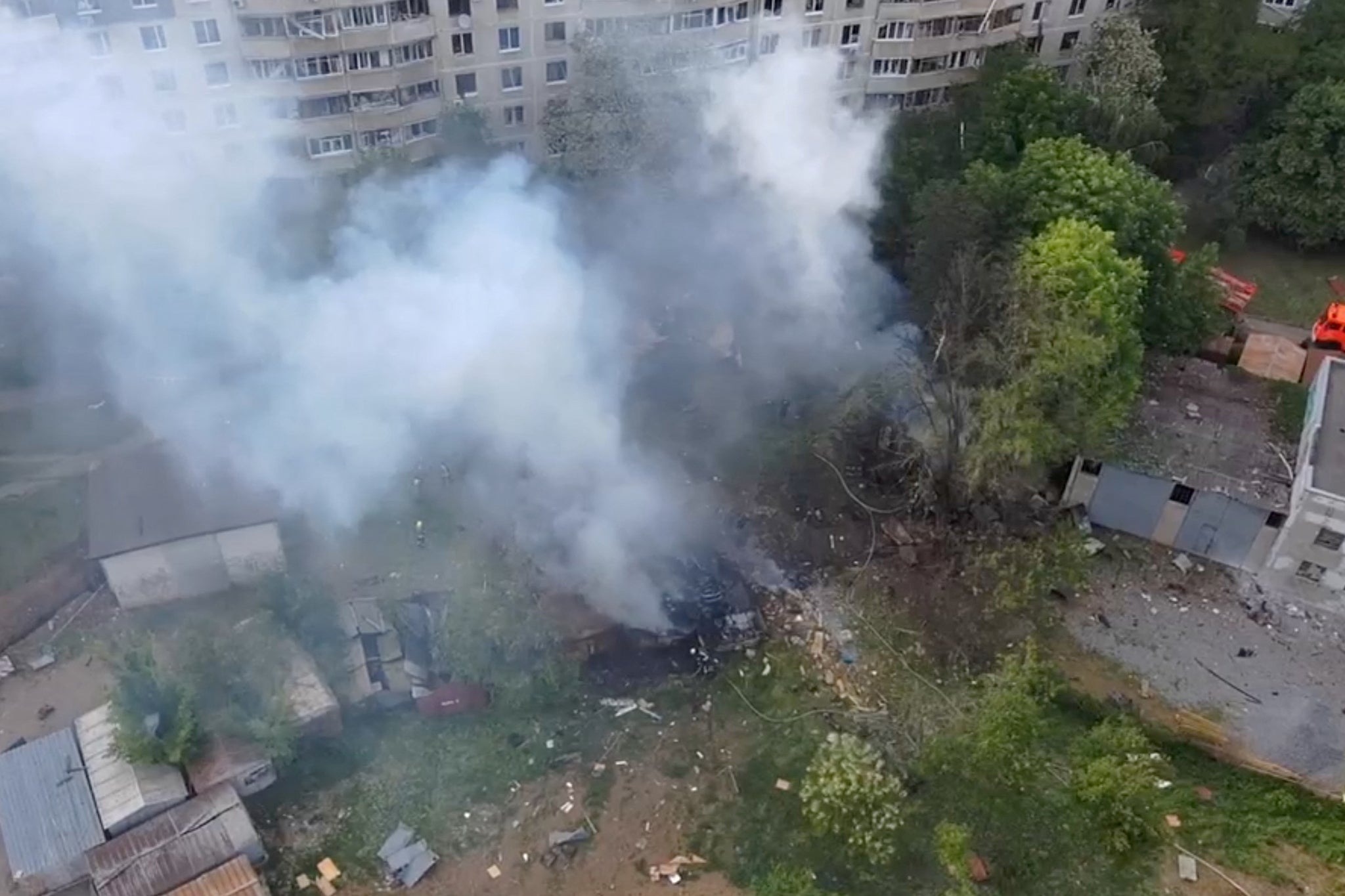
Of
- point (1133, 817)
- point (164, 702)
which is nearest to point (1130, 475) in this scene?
point (1133, 817)

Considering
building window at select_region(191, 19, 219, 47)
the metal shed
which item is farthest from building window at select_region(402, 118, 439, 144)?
the metal shed

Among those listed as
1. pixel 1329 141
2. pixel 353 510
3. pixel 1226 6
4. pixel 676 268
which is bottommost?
pixel 353 510

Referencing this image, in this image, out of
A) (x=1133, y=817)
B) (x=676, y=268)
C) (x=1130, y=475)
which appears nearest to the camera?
(x=1133, y=817)

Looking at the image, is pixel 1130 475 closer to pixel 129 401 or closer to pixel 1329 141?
pixel 1329 141

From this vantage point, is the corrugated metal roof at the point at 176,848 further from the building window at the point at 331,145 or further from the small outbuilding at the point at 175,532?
the building window at the point at 331,145

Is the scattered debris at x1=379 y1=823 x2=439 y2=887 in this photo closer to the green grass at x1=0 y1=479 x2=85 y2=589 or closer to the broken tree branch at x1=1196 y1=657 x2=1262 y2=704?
the green grass at x1=0 y1=479 x2=85 y2=589

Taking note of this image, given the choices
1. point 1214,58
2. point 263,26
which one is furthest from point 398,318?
point 1214,58
